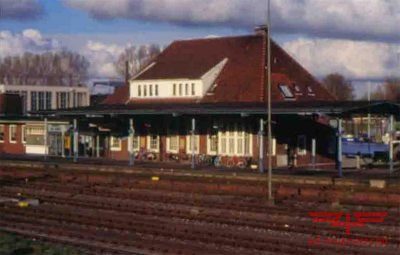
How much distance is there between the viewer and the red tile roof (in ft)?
179

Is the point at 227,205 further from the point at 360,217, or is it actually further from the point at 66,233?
the point at 66,233

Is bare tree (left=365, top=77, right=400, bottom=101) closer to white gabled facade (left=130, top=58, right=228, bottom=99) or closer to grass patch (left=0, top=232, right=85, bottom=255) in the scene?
white gabled facade (left=130, top=58, right=228, bottom=99)

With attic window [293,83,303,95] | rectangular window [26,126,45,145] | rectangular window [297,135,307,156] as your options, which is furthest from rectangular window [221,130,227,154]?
rectangular window [26,126,45,145]

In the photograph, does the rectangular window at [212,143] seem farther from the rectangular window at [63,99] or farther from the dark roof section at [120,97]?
the rectangular window at [63,99]

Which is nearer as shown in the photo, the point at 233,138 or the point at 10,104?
the point at 233,138

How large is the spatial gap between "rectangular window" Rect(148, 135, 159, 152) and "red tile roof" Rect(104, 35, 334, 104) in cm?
439

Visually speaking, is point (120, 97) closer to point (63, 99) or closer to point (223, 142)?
point (223, 142)

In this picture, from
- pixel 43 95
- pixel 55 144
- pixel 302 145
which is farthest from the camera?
pixel 43 95

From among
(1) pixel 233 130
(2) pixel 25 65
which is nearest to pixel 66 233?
(1) pixel 233 130

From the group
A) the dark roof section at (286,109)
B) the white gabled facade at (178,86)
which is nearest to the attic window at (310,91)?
the white gabled facade at (178,86)

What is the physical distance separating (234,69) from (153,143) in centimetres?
799

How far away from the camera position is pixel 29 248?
1694 centimetres

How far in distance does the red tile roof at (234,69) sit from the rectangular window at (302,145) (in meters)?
4.84

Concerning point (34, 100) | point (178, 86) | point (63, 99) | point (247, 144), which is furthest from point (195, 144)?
point (63, 99)
